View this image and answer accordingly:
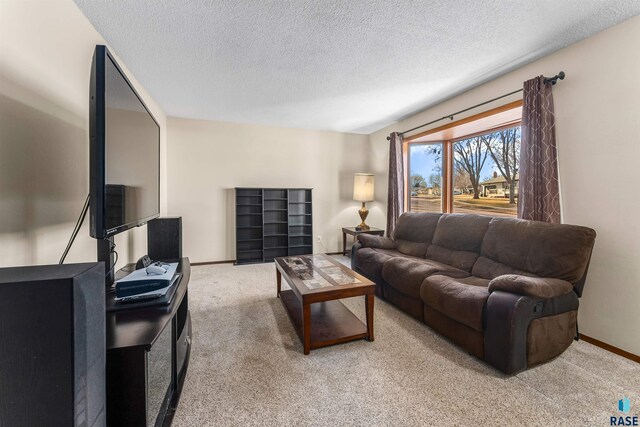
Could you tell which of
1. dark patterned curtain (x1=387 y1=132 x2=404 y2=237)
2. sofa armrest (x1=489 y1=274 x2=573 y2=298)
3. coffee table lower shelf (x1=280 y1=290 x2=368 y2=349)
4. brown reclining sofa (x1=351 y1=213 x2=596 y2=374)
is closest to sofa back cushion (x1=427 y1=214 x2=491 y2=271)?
brown reclining sofa (x1=351 y1=213 x2=596 y2=374)

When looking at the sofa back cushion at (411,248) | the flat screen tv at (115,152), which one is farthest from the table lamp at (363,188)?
the flat screen tv at (115,152)

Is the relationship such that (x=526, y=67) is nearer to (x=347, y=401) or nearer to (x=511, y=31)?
(x=511, y=31)

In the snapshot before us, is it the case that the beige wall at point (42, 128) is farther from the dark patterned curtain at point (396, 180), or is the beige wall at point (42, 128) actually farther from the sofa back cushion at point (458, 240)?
the dark patterned curtain at point (396, 180)

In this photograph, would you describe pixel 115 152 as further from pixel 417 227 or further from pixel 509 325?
pixel 417 227

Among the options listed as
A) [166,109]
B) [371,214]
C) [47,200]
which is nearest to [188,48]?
[47,200]

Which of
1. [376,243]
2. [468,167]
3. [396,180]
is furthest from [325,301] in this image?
[468,167]

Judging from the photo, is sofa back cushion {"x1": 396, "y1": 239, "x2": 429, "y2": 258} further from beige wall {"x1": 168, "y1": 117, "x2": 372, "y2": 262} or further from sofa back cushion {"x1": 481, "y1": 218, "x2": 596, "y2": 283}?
beige wall {"x1": 168, "y1": 117, "x2": 372, "y2": 262}

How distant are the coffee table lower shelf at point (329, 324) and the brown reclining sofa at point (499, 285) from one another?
23.1 inches

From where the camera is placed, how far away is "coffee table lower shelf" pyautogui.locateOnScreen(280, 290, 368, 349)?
200 centimetres

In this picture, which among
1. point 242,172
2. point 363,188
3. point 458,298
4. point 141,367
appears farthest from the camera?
point 363,188

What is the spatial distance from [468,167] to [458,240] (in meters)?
1.41

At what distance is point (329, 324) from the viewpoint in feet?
7.23

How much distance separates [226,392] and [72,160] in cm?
173

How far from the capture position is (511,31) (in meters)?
2.01
